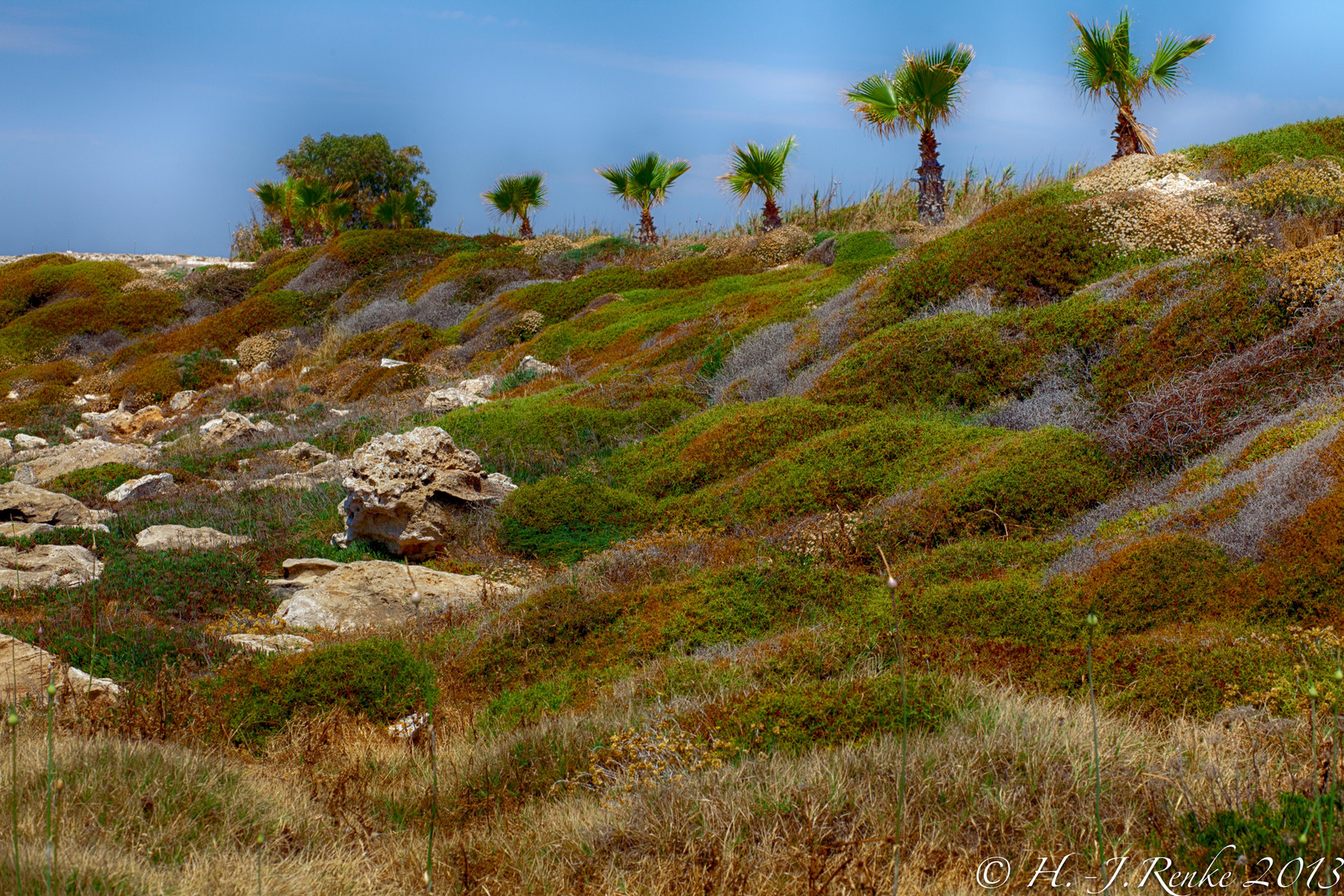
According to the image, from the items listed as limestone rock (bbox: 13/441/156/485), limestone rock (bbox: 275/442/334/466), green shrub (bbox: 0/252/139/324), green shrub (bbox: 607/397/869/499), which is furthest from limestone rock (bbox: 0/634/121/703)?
green shrub (bbox: 0/252/139/324)

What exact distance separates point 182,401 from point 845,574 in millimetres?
18654

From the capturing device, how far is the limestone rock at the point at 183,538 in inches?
362

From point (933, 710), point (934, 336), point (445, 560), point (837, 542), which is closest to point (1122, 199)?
point (934, 336)

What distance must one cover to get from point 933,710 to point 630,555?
159 inches

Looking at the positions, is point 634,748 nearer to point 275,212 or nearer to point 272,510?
point 272,510

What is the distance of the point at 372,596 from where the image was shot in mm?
7781

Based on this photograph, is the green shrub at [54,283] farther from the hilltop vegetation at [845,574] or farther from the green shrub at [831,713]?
the green shrub at [831,713]

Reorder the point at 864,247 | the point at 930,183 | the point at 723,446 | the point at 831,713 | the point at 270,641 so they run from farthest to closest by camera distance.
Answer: the point at 930,183, the point at 864,247, the point at 723,446, the point at 270,641, the point at 831,713

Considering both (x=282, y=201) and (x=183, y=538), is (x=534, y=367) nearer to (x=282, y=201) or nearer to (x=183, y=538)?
(x=183, y=538)

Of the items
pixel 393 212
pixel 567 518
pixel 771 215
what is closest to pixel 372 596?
pixel 567 518

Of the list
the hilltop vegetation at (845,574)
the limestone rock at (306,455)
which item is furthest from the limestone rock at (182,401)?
the limestone rock at (306,455)

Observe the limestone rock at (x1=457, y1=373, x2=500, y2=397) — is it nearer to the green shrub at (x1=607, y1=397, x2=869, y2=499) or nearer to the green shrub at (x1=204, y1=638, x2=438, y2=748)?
the green shrub at (x1=607, y1=397, x2=869, y2=499)

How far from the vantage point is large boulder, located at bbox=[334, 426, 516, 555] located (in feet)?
30.4

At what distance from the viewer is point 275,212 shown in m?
38.4
